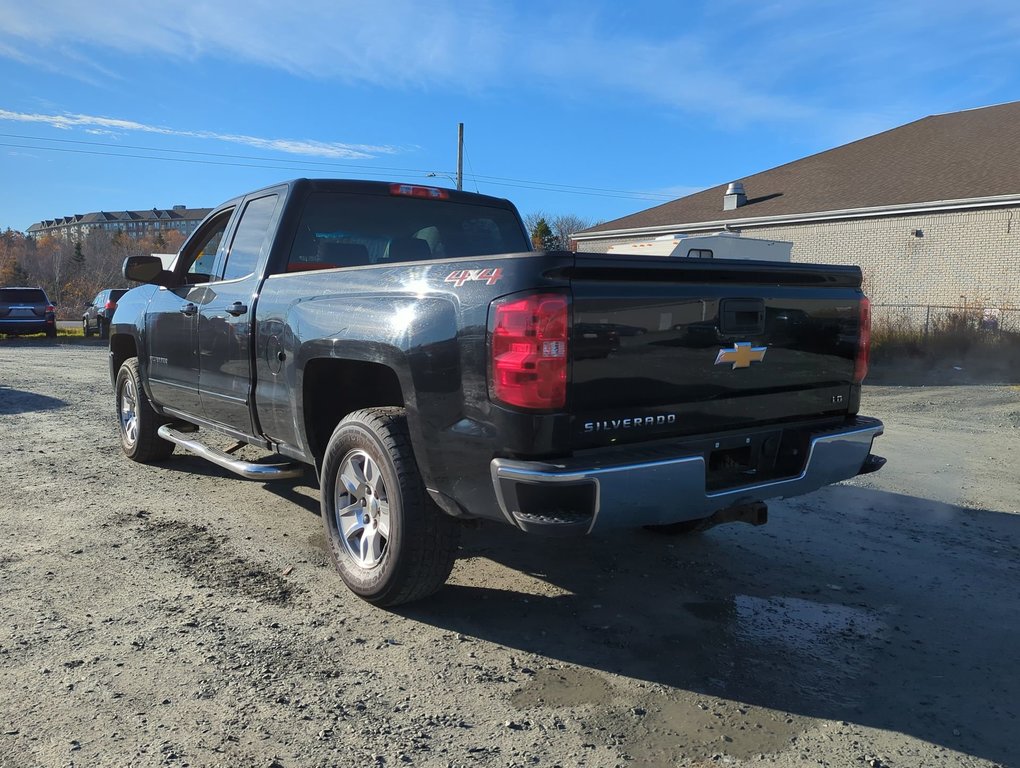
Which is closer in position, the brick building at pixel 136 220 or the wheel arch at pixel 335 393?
the wheel arch at pixel 335 393

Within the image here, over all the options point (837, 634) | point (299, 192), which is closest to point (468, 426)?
point (837, 634)

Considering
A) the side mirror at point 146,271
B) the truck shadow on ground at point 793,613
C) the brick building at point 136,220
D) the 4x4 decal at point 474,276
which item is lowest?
the truck shadow on ground at point 793,613

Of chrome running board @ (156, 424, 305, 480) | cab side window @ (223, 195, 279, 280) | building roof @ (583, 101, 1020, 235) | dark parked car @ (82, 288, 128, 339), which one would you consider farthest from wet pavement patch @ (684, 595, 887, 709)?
dark parked car @ (82, 288, 128, 339)

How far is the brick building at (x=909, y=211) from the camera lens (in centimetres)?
2153

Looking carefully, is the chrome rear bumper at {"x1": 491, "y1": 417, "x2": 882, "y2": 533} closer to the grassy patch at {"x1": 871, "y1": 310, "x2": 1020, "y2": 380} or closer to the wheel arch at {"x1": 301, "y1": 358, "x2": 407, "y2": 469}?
the wheel arch at {"x1": 301, "y1": 358, "x2": 407, "y2": 469}

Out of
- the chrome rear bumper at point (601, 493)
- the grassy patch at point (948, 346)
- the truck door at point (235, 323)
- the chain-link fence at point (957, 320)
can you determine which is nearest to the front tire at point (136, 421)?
the truck door at point (235, 323)

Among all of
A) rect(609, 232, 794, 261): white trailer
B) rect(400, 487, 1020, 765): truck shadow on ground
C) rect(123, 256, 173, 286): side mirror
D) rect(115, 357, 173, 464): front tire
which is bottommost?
rect(400, 487, 1020, 765): truck shadow on ground

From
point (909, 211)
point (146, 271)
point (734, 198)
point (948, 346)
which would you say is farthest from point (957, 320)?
point (146, 271)

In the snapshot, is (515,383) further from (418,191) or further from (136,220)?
(136,220)

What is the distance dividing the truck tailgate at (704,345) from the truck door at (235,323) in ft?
7.73

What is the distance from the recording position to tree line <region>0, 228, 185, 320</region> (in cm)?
6462

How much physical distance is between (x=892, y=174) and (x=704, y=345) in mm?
25096

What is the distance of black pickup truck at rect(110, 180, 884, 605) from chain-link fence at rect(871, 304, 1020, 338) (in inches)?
662

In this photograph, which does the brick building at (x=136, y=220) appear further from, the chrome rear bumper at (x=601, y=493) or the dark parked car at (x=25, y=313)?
the chrome rear bumper at (x=601, y=493)
